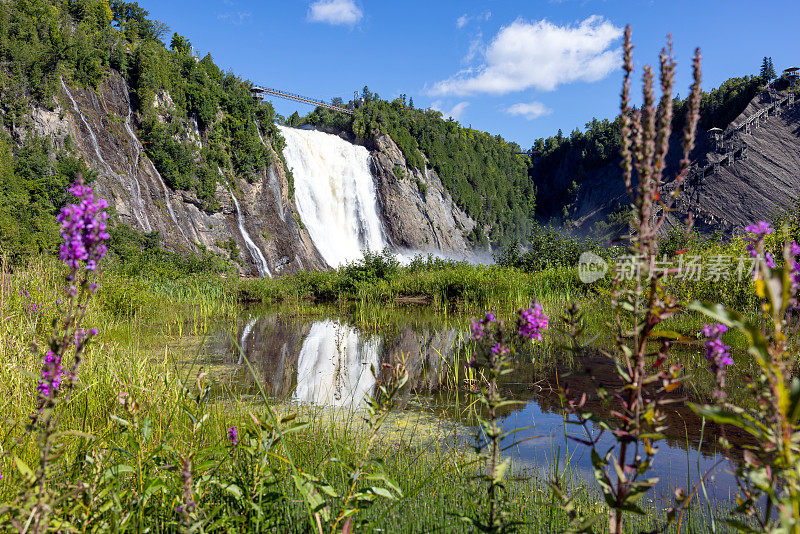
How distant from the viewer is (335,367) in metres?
7.35

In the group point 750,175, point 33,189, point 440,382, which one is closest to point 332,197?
point 33,189

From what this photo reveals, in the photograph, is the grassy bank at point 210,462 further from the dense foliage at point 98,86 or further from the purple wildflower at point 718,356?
the dense foliage at point 98,86

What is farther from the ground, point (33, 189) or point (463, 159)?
point (463, 159)

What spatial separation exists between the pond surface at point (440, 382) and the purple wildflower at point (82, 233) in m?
1.06

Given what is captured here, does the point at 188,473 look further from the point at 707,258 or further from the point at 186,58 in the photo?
the point at 186,58

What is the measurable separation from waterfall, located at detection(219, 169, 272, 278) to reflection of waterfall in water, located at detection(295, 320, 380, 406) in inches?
664

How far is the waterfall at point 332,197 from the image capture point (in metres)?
32.2

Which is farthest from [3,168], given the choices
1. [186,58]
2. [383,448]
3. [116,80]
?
[383,448]

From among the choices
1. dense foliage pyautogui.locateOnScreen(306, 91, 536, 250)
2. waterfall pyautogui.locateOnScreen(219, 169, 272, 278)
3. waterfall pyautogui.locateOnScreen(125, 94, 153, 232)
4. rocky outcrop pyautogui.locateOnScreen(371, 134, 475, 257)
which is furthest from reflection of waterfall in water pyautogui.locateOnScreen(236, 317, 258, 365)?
dense foliage pyautogui.locateOnScreen(306, 91, 536, 250)

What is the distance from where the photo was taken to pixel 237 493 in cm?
178

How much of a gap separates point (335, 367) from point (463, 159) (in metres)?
54.4

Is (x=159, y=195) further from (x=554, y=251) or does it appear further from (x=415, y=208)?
(x=415, y=208)

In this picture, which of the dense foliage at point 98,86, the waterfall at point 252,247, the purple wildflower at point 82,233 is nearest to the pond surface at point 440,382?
the purple wildflower at point 82,233

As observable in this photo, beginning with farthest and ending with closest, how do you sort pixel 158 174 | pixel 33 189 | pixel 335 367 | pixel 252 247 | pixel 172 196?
pixel 252 247, pixel 172 196, pixel 158 174, pixel 33 189, pixel 335 367
